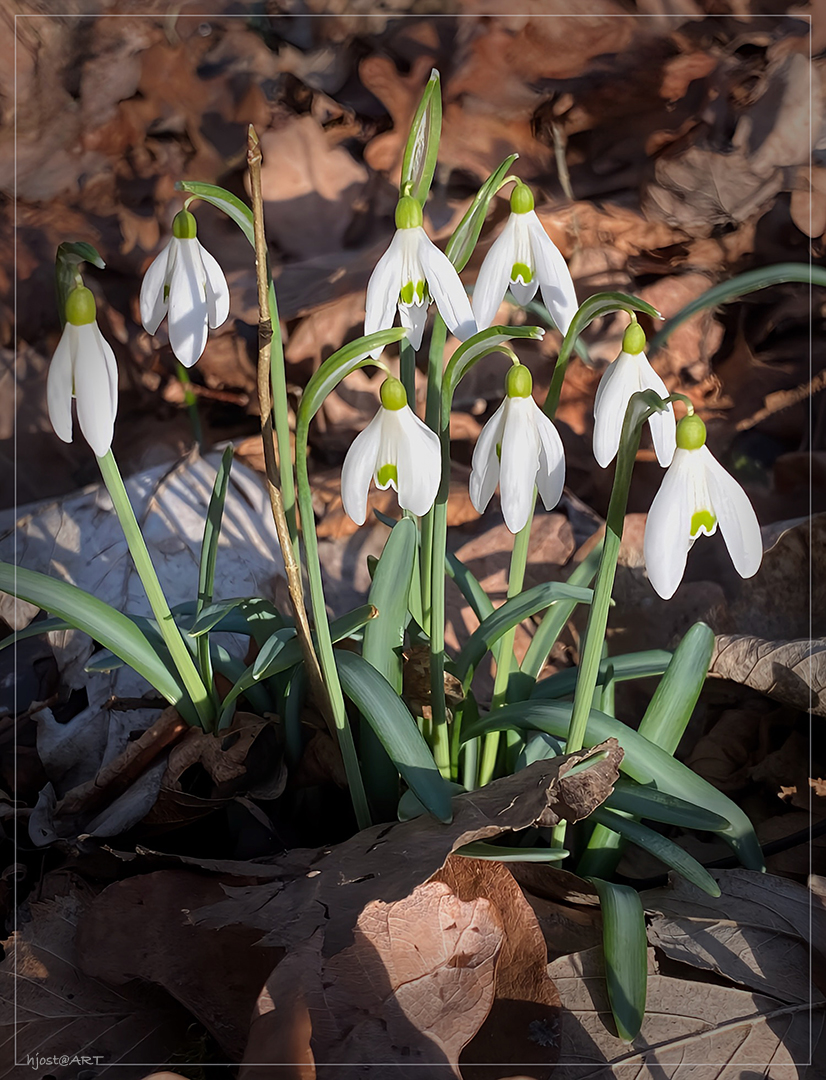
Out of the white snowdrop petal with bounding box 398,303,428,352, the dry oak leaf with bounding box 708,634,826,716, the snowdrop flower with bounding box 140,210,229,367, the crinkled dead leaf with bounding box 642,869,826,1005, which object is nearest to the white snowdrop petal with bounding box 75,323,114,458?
the snowdrop flower with bounding box 140,210,229,367

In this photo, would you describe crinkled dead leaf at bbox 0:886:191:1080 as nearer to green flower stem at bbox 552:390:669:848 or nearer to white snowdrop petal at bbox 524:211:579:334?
green flower stem at bbox 552:390:669:848

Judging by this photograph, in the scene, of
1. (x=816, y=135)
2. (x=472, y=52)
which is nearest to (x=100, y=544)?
(x=472, y=52)

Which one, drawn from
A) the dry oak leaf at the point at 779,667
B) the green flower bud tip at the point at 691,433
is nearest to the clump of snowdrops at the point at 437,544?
the green flower bud tip at the point at 691,433

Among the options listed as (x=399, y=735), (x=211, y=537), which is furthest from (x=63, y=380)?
(x=399, y=735)

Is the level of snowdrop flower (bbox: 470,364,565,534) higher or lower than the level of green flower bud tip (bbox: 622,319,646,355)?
lower

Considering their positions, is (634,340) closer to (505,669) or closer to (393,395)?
(393,395)
